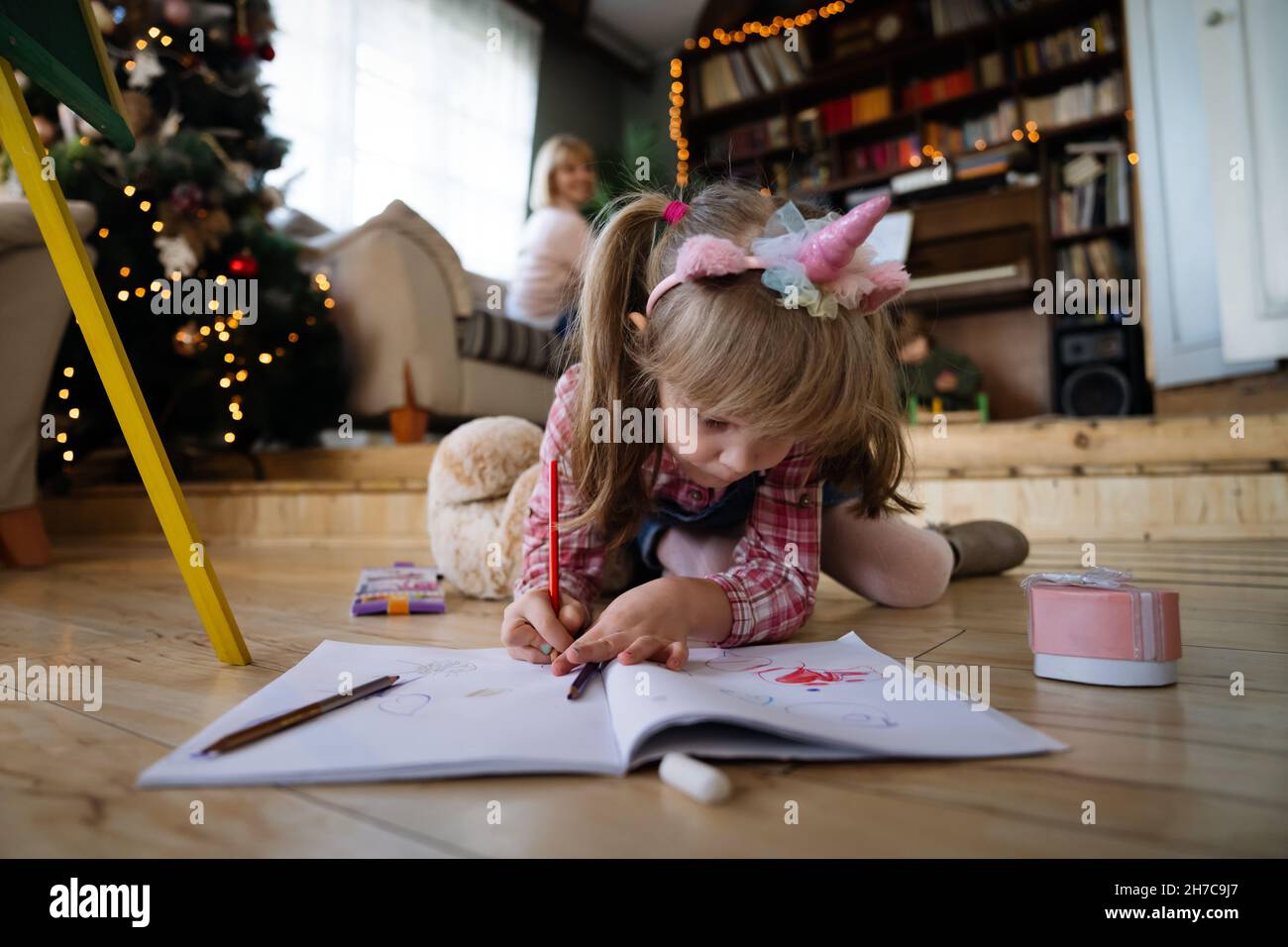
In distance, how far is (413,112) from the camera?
3602 millimetres

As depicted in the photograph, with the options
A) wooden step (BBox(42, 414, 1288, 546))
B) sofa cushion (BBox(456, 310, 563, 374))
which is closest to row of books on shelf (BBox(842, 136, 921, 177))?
sofa cushion (BBox(456, 310, 563, 374))

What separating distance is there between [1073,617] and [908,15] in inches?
147

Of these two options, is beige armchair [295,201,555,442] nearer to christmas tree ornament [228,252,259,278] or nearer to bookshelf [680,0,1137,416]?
christmas tree ornament [228,252,259,278]

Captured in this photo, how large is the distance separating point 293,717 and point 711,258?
433mm

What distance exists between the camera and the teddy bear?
1115 millimetres

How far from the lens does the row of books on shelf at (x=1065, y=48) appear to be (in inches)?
125

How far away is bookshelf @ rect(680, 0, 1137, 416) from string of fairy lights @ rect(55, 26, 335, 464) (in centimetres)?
170

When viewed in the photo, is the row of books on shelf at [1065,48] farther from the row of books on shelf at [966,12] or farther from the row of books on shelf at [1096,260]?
the row of books on shelf at [1096,260]

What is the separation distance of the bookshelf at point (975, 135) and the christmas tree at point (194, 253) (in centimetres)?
156

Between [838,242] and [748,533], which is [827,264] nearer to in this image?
[838,242]

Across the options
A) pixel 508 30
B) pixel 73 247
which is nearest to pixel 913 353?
pixel 508 30

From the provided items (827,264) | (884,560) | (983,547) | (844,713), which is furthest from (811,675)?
(983,547)

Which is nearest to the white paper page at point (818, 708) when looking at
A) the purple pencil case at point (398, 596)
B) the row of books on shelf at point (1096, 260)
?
the purple pencil case at point (398, 596)
